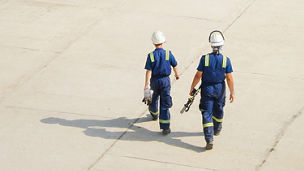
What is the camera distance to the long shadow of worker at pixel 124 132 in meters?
10.9

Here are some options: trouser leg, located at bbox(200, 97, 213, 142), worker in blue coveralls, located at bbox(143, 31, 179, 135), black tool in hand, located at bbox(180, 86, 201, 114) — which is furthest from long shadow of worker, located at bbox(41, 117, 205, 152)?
black tool in hand, located at bbox(180, 86, 201, 114)

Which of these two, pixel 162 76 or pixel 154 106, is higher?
pixel 162 76

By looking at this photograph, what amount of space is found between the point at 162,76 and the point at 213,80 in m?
0.84

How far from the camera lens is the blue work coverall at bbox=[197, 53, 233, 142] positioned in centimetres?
1027

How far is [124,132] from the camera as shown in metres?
11.2

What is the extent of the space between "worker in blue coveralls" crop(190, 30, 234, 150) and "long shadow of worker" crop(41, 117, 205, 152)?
46cm

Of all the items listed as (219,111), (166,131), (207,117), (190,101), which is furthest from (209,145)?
(166,131)

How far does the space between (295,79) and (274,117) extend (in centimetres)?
155

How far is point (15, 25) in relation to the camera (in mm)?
15461

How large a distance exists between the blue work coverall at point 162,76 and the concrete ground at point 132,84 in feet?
1.13

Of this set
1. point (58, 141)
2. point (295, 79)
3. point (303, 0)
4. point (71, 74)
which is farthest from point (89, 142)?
point (303, 0)

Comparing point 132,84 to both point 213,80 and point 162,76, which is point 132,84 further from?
point 213,80

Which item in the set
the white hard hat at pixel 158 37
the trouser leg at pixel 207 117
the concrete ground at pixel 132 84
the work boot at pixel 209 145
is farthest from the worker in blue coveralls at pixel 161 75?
the work boot at pixel 209 145

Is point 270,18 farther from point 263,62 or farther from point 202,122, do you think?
point 202,122
